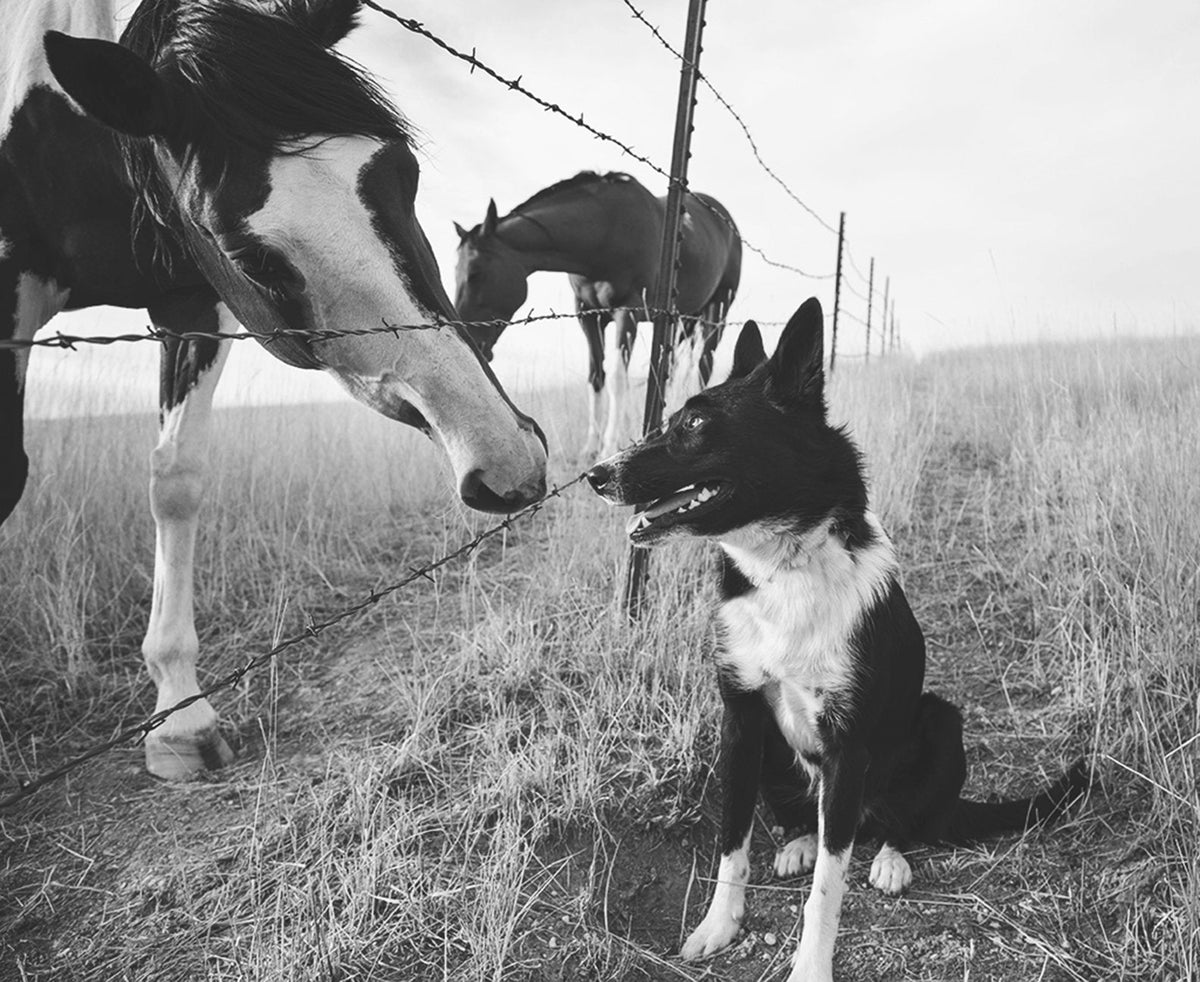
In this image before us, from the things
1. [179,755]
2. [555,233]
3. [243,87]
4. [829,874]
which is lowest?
[179,755]

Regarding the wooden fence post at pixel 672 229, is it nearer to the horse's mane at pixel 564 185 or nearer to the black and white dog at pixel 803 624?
the black and white dog at pixel 803 624

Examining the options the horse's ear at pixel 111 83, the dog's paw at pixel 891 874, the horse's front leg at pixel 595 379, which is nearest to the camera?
the horse's ear at pixel 111 83

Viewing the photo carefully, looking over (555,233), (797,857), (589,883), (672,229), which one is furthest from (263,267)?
(555,233)

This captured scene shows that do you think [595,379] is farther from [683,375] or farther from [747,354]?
[747,354]

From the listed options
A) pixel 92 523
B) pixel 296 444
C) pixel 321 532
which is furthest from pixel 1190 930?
pixel 296 444

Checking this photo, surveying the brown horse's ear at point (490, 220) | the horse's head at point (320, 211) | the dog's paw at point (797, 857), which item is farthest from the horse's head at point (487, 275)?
the dog's paw at point (797, 857)

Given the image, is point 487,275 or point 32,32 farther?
point 487,275

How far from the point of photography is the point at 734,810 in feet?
6.61

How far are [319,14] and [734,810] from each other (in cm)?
241

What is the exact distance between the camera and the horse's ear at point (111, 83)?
1.50 meters

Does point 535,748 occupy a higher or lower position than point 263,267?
lower

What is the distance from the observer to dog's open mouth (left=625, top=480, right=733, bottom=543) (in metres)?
1.96

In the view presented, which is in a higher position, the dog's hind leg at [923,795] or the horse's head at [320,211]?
the horse's head at [320,211]

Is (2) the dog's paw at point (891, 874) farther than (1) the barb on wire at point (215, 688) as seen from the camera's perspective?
Yes
